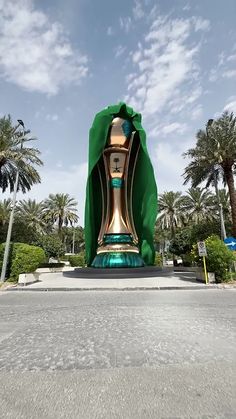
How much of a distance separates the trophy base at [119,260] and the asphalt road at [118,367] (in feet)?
39.3

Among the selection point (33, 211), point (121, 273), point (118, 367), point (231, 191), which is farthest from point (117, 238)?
point (33, 211)

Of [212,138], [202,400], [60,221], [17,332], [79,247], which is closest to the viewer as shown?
[202,400]

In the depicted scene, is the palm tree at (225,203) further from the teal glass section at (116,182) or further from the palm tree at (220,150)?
the teal glass section at (116,182)

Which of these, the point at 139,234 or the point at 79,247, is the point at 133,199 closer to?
the point at 139,234

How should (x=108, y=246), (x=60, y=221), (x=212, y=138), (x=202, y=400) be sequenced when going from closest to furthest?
(x=202, y=400) < (x=108, y=246) < (x=212, y=138) < (x=60, y=221)

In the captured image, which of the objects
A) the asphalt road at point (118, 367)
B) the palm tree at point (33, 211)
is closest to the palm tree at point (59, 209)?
the palm tree at point (33, 211)

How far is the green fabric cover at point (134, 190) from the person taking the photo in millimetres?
18656

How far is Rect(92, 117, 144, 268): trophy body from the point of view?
18.1 meters

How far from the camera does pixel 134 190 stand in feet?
69.3

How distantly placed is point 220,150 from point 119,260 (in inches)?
511

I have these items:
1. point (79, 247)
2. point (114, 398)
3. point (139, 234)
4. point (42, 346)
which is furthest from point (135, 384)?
point (79, 247)

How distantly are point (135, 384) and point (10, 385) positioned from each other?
1210mm

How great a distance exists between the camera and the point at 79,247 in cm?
8688

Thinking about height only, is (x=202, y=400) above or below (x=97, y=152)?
below
